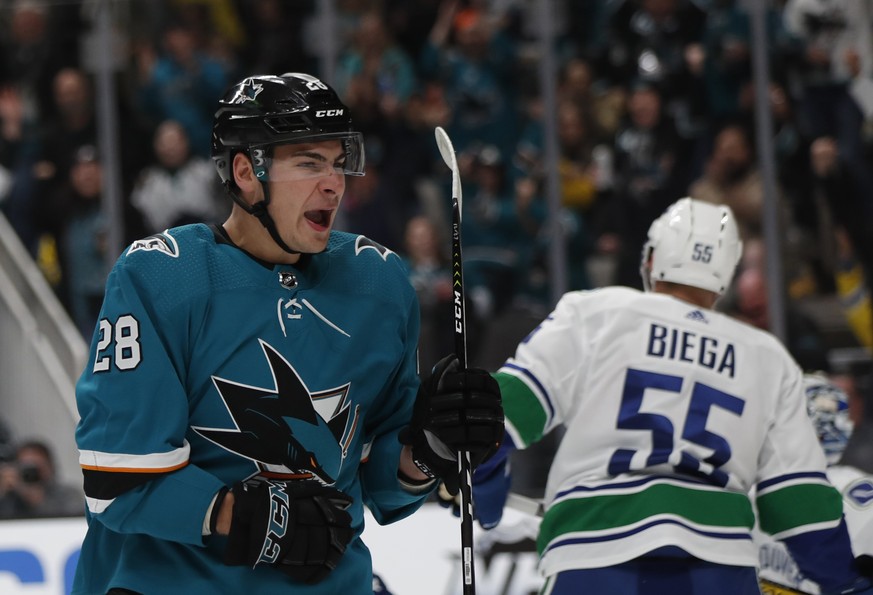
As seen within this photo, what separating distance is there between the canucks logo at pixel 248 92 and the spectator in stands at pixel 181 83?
373cm

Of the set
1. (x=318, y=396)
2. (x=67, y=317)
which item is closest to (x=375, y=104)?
(x=67, y=317)

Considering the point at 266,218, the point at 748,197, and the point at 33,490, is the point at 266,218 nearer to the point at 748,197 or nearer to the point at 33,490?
the point at 33,490

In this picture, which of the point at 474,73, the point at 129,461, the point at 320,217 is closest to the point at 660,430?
the point at 320,217

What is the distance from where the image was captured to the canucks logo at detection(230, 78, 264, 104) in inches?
72.9

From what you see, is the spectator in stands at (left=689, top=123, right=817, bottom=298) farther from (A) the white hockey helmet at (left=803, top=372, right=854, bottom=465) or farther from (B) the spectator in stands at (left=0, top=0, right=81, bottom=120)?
(B) the spectator in stands at (left=0, top=0, right=81, bottom=120)

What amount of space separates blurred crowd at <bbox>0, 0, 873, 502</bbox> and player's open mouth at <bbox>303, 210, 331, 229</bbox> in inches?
118

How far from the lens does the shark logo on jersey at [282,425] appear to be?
175 cm

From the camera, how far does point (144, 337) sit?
168 cm

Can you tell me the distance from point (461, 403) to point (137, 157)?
3.98 metres

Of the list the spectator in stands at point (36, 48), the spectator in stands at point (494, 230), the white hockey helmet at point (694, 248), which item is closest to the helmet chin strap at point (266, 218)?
the white hockey helmet at point (694, 248)

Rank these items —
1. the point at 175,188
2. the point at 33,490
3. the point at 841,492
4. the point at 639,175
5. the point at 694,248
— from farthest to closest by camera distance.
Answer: the point at 175,188 → the point at 639,175 → the point at 33,490 → the point at 841,492 → the point at 694,248

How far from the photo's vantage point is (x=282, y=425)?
1.77m

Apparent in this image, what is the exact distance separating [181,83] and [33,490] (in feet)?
6.05

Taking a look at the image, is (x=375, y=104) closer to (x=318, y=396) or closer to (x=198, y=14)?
(x=198, y=14)
